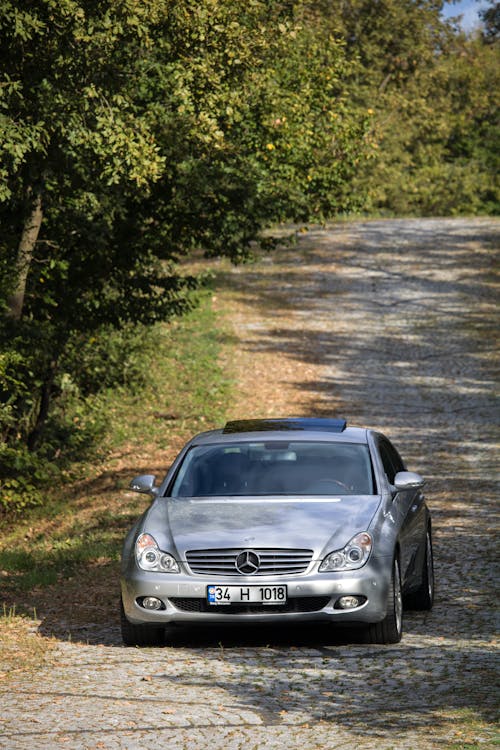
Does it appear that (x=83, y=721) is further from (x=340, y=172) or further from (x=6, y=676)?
(x=340, y=172)

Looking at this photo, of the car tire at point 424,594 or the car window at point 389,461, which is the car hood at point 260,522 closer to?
the car window at point 389,461

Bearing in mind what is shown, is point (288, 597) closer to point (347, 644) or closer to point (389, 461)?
point (347, 644)

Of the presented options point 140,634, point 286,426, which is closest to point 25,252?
point 286,426

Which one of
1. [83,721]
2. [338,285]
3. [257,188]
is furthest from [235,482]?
[338,285]

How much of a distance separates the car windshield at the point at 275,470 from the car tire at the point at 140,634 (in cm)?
116

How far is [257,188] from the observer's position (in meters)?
17.3

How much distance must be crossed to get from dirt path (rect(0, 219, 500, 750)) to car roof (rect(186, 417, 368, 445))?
5.04 ft

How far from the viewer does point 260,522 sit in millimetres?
8391

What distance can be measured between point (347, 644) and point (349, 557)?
0.67m

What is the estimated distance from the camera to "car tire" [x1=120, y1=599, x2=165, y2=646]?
842 cm

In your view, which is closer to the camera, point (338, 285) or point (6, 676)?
point (6, 676)

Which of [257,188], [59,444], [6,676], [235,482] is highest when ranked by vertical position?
[257,188]

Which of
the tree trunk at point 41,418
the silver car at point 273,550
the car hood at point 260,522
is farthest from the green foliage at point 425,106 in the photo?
the car hood at point 260,522

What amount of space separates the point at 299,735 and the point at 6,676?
7.58 ft
